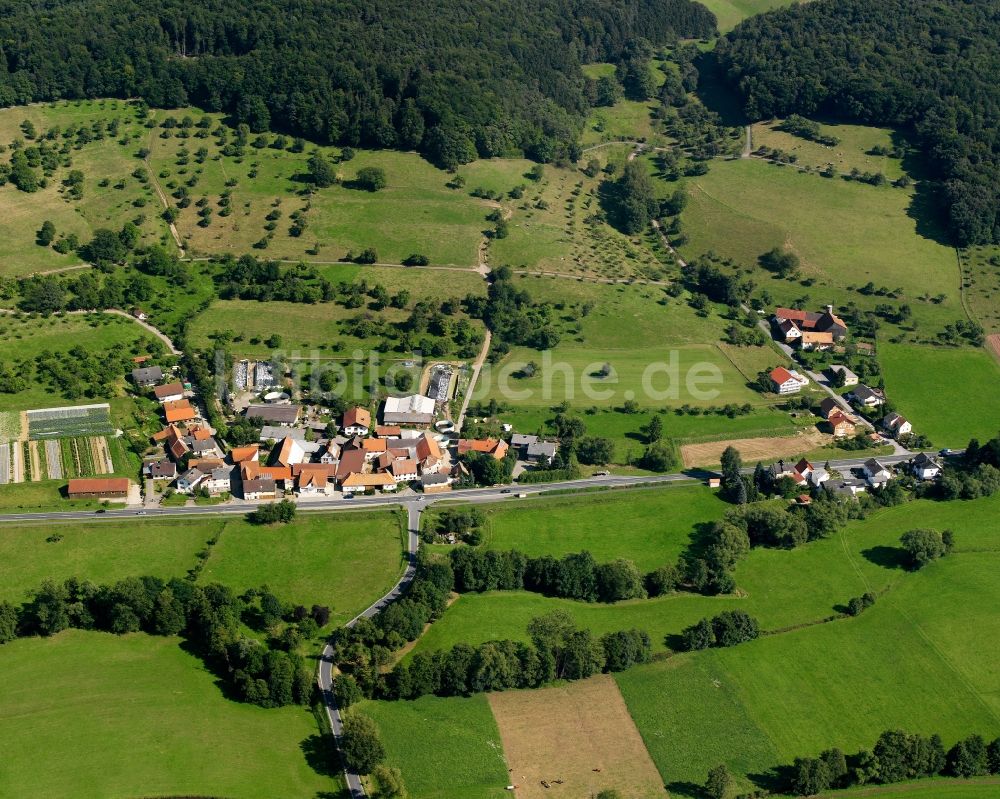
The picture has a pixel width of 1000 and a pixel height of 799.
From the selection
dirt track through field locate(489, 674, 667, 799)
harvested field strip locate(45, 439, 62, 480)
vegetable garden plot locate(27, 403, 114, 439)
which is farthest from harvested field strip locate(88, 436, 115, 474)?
dirt track through field locate(489, 674, 667, 799)

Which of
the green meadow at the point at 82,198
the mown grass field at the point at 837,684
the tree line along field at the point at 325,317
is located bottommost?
the mown grass field at the point at 837,684

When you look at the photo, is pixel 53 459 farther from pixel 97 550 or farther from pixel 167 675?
pixel 167 675

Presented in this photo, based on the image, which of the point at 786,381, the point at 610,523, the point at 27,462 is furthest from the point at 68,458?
the point at 786,381

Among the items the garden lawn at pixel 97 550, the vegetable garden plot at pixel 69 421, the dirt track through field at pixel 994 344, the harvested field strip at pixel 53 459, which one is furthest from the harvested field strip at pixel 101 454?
the dirt track through field at pixel 994 344

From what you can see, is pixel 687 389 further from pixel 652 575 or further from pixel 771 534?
pixel 652 575

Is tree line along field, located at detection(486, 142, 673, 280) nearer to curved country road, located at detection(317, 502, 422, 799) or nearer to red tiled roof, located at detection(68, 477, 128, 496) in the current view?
curved country road, located at detection(317, 502, 422, 799)

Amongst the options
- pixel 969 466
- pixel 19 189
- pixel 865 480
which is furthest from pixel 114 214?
pixel 969 466

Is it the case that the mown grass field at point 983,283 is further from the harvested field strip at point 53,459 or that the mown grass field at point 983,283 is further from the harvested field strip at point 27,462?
the harvested field strip at point 27,462
